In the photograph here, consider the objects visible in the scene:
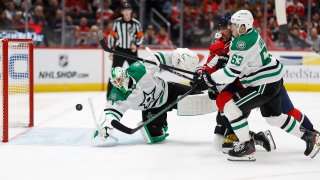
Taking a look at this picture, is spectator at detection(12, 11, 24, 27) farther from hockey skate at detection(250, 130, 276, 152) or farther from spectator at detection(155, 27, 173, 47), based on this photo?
hockey skate at detection(250, 130, 276, 152)

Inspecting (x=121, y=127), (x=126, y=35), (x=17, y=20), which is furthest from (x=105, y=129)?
(x=17, y=20)

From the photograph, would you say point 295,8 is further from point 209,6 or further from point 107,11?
point 107,11

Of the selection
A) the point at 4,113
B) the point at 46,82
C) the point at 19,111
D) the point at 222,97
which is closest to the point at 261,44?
the point at 222,97

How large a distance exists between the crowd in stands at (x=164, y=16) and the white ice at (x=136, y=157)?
3.47 meters

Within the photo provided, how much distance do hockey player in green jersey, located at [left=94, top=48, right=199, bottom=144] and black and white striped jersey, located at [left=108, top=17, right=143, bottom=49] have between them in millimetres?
3206

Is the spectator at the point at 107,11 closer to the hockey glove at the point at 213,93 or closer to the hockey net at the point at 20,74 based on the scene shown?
the hockey net at the point at 20,74

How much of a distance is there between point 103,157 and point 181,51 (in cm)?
98

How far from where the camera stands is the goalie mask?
4.05 meters

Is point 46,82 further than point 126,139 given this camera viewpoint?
Yes

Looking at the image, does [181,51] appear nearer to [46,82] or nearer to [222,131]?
[222,131]

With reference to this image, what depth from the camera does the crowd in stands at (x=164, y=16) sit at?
8477 mm

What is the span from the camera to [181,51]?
13.6 ft

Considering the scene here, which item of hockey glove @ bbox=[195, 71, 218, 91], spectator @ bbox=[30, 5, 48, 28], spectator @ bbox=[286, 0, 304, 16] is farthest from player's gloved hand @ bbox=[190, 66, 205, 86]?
spectator @ bbox=[286, 0, 304, 16]

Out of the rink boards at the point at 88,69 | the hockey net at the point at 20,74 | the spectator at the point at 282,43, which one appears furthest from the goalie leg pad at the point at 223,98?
the spectator at the point at 282,43
